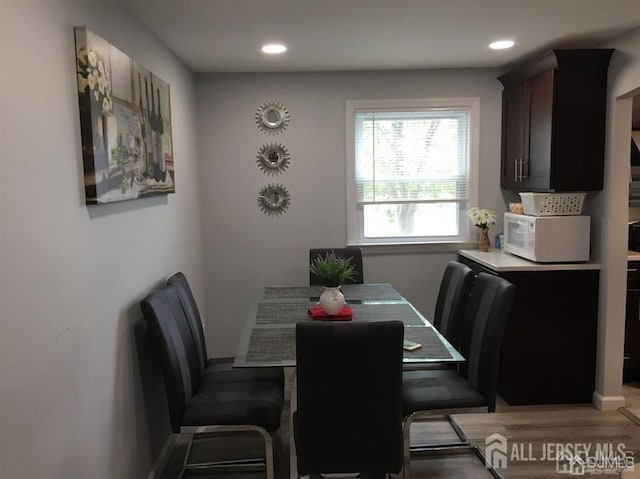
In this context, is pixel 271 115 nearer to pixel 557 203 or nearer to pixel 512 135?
pixel 512 135

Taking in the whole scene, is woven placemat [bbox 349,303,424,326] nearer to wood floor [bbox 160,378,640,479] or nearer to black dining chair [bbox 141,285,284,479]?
black dining chair [bbox 141,285,284,479]

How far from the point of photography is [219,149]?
4102 mm

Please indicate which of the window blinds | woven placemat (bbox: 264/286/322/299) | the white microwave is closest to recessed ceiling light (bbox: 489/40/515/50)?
the window blinds

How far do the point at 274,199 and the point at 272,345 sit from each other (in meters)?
1.93

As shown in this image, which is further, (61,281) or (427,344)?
(427,344)

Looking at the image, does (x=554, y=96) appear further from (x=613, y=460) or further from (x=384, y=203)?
(x=613, y=460)

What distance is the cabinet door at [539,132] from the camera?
11.1ft

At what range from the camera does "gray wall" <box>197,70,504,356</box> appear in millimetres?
4070

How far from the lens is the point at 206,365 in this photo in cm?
304

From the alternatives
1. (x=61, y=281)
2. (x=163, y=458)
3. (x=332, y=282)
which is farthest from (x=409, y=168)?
(x=61, y=281)

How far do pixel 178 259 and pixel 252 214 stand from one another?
993mm

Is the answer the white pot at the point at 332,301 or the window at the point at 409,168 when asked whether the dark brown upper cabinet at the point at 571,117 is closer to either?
the window at the point at 409,168

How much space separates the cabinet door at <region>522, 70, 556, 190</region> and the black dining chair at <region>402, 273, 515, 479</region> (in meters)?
1.18

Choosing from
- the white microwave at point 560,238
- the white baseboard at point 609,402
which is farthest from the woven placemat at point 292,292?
the white baseboard at point 609,402
